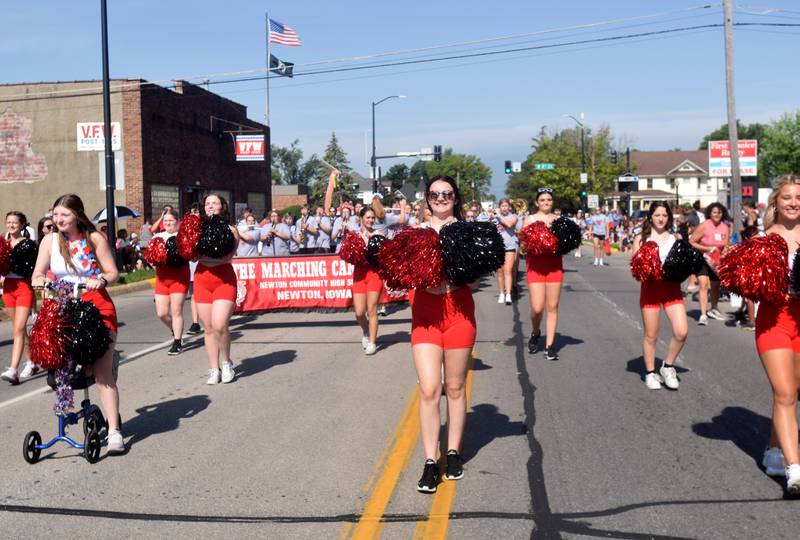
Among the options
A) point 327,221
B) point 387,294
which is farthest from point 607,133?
point 387,294

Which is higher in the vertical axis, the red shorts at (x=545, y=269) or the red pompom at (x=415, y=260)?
the red pompom at (x=415, y=260)

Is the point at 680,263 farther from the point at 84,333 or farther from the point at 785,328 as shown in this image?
the point at 84,333

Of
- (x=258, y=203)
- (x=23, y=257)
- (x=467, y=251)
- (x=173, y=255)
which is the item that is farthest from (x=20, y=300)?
(x=258, y=203)

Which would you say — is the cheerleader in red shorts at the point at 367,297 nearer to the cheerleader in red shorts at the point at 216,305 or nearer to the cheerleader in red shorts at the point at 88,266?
the cheerleader in red shorts at the point at 216,305

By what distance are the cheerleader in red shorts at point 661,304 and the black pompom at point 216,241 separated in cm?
404

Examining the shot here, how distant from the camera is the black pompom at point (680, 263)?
25.6ft

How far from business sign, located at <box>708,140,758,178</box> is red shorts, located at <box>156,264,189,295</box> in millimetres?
21712

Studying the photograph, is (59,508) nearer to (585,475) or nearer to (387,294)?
(585,475)

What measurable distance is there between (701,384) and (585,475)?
136 inches

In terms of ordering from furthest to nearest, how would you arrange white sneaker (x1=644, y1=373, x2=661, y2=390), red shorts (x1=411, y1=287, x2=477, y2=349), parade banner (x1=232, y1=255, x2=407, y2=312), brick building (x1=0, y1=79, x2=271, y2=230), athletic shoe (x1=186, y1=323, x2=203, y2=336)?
brick building (x1=0, y1=79, x2=271, y2=230) → parade banner (x1=232, y1=255, x2=407, y2=312) → athletic shoe (x1=186, y1=323, x2=203, y2=336) → white sneaker (x1=644, y1=373, x2=661, y2=390) → red shorts (x1=411, y1=287, x2=477, y2=349)

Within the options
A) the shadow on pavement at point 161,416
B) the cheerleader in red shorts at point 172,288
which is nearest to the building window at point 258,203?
the cheerleader in red shorts at point 172,288

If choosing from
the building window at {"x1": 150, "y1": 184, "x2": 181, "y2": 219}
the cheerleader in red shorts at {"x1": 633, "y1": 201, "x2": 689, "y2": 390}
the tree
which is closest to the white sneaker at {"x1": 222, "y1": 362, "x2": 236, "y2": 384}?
the cheerleader in red shorts at {"x1": 633, "y1": 201, "x2": 689, "y2": 390}

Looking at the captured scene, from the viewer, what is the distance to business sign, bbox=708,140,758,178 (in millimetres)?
28584

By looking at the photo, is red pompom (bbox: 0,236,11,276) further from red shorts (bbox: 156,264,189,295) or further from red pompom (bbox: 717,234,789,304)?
red pompom (bbox: 717,234,789,304)
